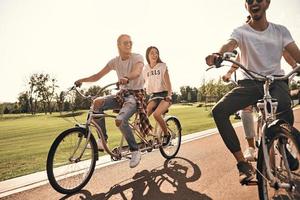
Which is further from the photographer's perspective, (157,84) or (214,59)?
(157,84)

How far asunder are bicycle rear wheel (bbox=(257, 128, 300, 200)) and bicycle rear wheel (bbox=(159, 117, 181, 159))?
3.59 metres

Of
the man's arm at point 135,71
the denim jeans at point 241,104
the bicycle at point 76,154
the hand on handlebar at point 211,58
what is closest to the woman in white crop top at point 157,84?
the bicycle at point 76,154

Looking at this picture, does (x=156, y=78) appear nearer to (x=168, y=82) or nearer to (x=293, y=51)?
(x=168, y=82)

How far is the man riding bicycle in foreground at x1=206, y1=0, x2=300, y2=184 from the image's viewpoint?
3.69 m

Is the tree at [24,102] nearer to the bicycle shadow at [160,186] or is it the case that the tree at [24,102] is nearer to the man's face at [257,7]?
the bicycle shadow at [160,186]

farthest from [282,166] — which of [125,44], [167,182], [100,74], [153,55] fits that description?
[153,55]

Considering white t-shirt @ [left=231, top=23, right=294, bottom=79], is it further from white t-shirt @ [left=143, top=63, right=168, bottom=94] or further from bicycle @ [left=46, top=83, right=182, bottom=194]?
white t-shirt @ [left=143, top=63, right=168, bottom=94]

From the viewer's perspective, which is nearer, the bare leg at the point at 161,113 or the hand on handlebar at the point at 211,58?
the hand on handlebar at the point at 211,58

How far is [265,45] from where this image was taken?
3.82 meters

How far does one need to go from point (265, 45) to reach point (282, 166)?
5.05 feet

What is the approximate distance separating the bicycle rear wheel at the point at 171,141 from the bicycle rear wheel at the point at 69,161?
1978 mm

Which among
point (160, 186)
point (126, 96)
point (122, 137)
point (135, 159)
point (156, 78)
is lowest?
point (160, 186)

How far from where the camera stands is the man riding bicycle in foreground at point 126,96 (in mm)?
5301

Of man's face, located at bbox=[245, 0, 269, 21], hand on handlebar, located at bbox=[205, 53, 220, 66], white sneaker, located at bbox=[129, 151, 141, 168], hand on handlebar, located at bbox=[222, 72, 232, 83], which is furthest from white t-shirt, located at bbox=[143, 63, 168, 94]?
hand on handlebar, located at bbox=[205, 53, 220, 66]
